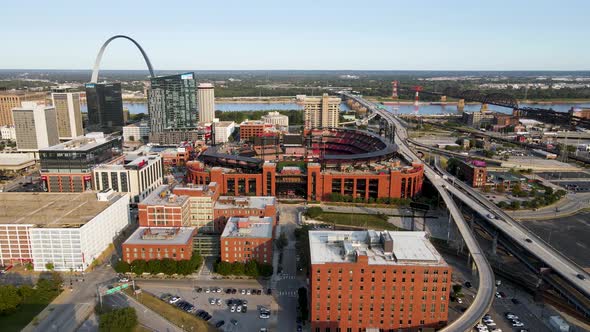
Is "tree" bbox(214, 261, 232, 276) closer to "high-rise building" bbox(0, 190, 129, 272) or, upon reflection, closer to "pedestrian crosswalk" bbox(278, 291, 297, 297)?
"pedestrian crosswalk" bbox(278, 291, 297, 297)

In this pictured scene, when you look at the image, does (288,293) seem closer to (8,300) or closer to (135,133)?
(8,300)

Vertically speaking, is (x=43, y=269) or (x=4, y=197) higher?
(x=4, y=197)

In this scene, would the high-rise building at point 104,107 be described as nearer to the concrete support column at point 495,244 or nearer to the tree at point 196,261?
the tree at point 196,261

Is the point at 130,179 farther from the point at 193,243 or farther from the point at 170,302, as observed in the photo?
the point at 170,302

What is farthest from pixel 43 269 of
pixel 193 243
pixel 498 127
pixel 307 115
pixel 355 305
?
pixel 498 127

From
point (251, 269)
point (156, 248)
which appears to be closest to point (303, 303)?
point (251, 269)

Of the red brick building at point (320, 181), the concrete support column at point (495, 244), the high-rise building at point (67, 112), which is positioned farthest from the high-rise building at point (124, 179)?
the high-rise building at point (67, 112)

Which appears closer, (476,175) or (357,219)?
(357,219)
